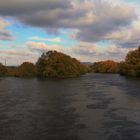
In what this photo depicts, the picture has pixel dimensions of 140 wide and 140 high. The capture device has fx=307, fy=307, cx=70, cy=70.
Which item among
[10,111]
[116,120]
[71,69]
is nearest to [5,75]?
[71,69]

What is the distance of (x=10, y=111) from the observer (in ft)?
117

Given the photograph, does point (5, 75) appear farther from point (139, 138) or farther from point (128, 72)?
point (139, 138)

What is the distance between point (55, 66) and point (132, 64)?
93.5 feet

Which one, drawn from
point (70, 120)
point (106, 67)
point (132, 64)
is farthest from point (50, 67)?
point (70, 120)

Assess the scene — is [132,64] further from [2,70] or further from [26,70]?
[2,70]

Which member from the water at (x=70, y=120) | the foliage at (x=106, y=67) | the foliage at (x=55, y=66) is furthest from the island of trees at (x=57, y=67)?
the water at (x=70, y=120)

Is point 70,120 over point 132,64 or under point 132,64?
under

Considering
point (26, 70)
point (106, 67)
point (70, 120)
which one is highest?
point (106, 67)

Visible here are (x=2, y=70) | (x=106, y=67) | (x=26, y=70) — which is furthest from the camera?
(x=106, y=67)

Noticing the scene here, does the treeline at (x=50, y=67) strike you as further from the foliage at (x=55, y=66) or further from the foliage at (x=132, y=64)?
the foliage at (x=132, y=64)

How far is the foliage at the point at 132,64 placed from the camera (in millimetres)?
110137

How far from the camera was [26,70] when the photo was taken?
12481cm

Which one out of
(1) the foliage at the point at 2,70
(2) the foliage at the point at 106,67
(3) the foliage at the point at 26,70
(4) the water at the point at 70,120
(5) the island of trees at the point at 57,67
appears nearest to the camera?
(4) the water at the point at 70,120

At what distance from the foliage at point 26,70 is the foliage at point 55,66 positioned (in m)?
4.41
